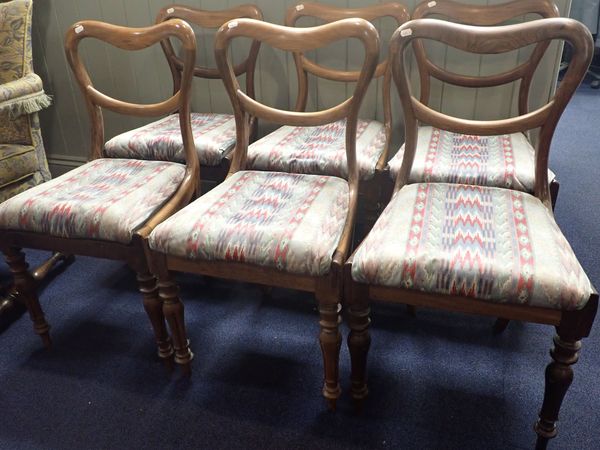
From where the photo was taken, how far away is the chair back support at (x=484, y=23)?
1.56 metres

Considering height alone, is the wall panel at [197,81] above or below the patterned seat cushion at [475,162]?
above

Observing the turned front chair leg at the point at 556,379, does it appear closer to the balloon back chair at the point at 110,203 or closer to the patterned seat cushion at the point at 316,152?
the patterned seat cushion at the point at 316,152

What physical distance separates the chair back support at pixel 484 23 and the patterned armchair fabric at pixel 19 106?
135 cm

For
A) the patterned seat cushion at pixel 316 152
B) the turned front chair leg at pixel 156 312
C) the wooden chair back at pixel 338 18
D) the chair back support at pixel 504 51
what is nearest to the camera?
the chair back support at pixel 504 51

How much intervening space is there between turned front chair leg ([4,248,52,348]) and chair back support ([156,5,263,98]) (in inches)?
34.3

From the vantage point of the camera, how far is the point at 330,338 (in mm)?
1156

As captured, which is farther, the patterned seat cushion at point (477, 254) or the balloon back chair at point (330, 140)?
the balloon back chair at point (330, 140)

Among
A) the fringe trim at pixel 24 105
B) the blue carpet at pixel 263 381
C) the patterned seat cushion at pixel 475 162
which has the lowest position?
the blue carpet at pixel 263 381

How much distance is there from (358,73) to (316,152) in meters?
0.39

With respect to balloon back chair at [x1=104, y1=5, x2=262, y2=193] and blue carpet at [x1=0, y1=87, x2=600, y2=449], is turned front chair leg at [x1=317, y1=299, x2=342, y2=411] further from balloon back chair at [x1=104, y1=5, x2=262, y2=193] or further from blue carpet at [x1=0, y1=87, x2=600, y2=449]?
balloon back chair at [x1=104, y1=5, x2=262, y2=193]

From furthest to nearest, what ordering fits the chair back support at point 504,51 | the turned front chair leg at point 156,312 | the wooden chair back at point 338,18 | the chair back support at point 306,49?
the wooden chair back at point 338,18
the turned front chair leg at point 156,312
the chair back support at point 306,49
the chair back support at point 504,51

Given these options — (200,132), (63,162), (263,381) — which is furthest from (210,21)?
(263,381)

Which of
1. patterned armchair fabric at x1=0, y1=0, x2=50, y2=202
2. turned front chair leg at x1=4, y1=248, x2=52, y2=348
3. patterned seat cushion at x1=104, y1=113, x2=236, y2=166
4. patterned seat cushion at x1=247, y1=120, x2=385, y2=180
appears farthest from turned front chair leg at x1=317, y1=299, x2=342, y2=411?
patterned armchair fabric at x1=0, y1=0, x2=50, y2=202

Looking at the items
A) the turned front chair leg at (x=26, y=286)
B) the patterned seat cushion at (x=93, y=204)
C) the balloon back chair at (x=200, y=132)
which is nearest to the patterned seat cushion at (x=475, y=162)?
the balloon back chair at (x=200, y=132)
